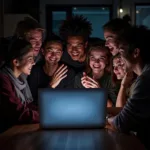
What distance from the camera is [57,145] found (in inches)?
94.4

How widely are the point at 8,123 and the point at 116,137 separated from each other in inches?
42.1

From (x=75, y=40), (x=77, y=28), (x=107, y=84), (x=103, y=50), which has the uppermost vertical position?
(x=77, y=28)

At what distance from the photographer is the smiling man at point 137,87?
2719mm

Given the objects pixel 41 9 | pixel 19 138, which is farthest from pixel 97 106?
pixel 41 9

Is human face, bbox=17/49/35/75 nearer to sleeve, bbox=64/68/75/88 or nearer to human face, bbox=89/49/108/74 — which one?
sleeve, bbox=64/68/75/88

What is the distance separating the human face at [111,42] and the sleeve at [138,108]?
4.41ft

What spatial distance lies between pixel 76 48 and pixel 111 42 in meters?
0.36

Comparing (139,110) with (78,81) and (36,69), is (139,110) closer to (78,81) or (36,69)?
(78,81)

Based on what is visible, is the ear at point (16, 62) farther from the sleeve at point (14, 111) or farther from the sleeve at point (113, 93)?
the sleeve at point (113, 93)

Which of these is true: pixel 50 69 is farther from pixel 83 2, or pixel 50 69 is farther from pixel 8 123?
pixel 83 2

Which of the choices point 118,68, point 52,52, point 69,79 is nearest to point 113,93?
point 118,68

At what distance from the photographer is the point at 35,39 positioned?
13.5ft

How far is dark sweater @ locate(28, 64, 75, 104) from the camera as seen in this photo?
4141mm

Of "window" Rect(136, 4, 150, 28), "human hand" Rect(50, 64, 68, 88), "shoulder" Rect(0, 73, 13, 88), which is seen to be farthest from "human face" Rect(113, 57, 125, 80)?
"window" Rect(136, 4, 150, 28)
